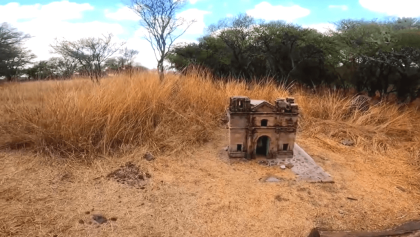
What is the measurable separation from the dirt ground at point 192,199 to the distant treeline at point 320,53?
12.6 feet

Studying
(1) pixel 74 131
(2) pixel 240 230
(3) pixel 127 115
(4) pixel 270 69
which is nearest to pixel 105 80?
(3) pixel 127 115

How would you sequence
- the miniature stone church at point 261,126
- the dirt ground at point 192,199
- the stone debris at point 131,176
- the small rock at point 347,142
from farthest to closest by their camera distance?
the small rock at point 347,142 → the miniature stone church at point 261,126 → the stone debris at point 131,176 → the dirt ground at point 192,199

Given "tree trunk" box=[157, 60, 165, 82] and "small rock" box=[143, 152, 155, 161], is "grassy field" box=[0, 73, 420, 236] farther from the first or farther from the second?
"tree trunk" box=[157, 60, 165, 82]

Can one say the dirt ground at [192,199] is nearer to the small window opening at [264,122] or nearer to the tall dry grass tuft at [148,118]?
the tall dry grass tuft at [148,118]

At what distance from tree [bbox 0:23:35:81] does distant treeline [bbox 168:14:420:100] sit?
565 cm

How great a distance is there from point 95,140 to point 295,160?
2.40 metres

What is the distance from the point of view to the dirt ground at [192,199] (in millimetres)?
2059

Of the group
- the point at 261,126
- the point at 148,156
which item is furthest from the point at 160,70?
the point at 261,126

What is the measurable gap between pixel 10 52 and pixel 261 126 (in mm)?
10489

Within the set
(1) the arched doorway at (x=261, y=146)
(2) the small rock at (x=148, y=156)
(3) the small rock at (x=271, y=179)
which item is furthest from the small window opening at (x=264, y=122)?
(2) the small rock at (x=148, y=156)

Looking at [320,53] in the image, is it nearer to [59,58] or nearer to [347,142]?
[347,142]

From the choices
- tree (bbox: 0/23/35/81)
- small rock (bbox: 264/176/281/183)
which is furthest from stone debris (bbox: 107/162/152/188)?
tree (bbox: 0/23/35/81)

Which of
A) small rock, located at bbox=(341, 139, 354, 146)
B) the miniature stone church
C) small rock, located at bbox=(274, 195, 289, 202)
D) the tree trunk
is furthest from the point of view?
the tree trunk

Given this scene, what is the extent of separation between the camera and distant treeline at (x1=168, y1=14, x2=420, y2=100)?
6703mm
